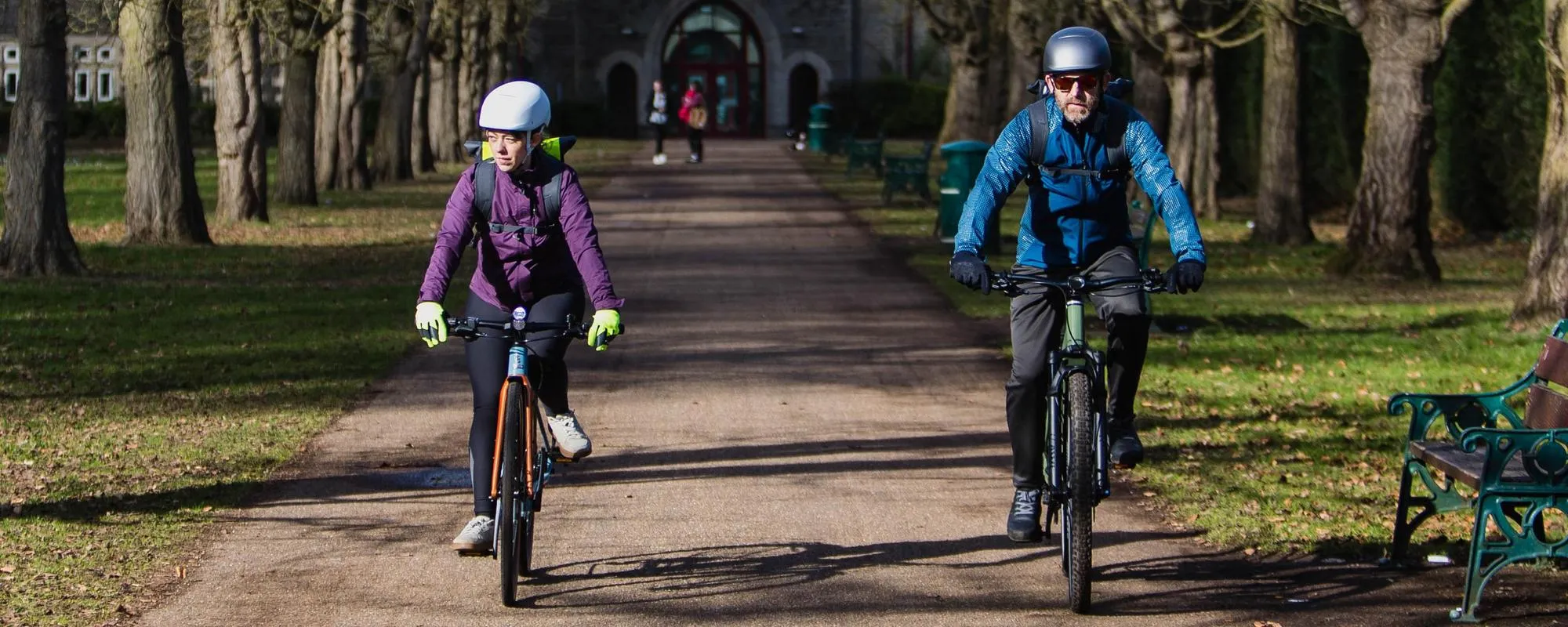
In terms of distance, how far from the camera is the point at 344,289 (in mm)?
15977

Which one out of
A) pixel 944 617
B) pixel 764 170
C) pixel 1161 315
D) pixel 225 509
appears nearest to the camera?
pixel 944 617

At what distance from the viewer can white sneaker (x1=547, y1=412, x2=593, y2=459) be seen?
6.52 meters

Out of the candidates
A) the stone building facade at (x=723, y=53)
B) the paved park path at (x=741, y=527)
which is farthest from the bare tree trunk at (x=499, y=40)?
the paved park path at (x=741, y=527)

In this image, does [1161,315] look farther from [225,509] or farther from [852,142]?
[852,142]

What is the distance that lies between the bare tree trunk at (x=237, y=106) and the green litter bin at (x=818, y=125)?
2762 centimetres

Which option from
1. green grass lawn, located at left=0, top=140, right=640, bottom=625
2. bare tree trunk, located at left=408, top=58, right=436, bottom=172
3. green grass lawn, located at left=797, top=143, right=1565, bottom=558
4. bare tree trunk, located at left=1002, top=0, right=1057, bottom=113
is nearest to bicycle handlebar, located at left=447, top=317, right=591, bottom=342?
green grass lawn, located at left=0, top=140, right=640, bottom=625

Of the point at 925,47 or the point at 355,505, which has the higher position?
the point at 925,47

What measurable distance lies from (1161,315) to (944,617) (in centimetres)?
843

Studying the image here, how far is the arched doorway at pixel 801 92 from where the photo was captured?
6512 cm

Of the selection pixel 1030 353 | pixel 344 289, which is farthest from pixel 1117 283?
pixel 344 289

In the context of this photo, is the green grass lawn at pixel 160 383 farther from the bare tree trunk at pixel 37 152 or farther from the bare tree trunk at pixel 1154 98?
the bare tree trunk at pixel 1154 98

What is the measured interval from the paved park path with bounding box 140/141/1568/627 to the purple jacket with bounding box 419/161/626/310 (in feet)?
3.12

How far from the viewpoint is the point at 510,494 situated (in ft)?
19.0

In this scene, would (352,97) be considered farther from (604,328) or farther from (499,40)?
(604,328)
